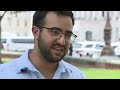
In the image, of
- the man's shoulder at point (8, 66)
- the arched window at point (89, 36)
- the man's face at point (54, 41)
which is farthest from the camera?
the arched window at point (89, 36)

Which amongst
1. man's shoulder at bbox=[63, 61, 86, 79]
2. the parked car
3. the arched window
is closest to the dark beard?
man's shoulder at bbox=[63, 61, 86, 79]

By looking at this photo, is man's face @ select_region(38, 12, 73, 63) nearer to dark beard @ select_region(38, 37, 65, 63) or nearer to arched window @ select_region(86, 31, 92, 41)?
dark beard @ select_region(38, 37, 65, 63)

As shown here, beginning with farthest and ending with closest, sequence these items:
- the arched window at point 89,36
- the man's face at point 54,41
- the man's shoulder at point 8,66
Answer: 1. the arched window at point 89,36
2. the man's face at point 54,41
3. the man's shoulder at point 8,66

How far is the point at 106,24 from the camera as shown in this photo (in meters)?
2.85

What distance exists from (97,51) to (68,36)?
0.41 meters

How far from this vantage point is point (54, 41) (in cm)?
272

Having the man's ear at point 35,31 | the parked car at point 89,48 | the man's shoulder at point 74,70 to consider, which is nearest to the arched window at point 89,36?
the parked car at point 89,48

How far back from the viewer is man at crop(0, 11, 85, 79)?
265 cm

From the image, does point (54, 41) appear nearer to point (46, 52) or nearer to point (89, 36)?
point (46, 52)

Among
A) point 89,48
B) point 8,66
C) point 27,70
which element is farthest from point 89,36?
point 8,66

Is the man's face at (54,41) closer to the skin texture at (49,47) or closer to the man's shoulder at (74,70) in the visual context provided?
the skin texture at (49,47)

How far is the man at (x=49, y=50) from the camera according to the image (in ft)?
8.70
